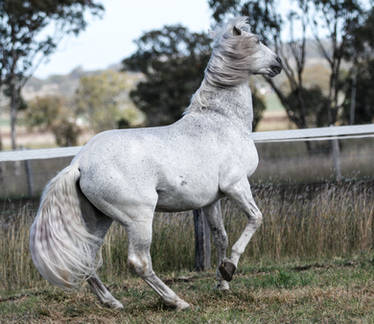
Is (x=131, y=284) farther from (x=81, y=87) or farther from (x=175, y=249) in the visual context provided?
(x=81, y=87)

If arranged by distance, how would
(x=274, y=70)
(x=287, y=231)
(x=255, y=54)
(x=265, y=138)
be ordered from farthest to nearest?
1. (x=287, y=231)
2. (x=265, y=138)
3. (x=274, y=70)
4. (x=255, y=54)

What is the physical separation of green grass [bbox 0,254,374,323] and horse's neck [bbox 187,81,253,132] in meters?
1.42

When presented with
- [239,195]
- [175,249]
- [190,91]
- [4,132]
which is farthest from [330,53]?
[4,132]

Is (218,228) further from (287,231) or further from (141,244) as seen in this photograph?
(287,231)

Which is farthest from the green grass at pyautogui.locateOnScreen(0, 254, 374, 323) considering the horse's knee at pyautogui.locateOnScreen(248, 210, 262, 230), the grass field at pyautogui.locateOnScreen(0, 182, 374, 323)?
the horse's knee at pyautogui.locateOnScreen(248, 210, 262, 230)

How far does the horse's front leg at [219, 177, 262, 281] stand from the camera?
4.46 m

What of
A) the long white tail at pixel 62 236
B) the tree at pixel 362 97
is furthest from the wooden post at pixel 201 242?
the tree at pixel 362 97

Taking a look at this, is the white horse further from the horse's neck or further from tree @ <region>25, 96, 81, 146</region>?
tree @ <region>25, 96, 81, 146</region>

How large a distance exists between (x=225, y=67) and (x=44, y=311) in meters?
2.50

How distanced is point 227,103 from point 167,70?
89.1 feet

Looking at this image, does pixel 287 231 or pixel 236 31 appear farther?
pixel 287 231

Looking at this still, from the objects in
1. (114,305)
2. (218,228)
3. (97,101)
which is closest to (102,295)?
(114,305)

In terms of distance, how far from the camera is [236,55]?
15.3 feet

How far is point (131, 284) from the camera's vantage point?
19.5 feet
